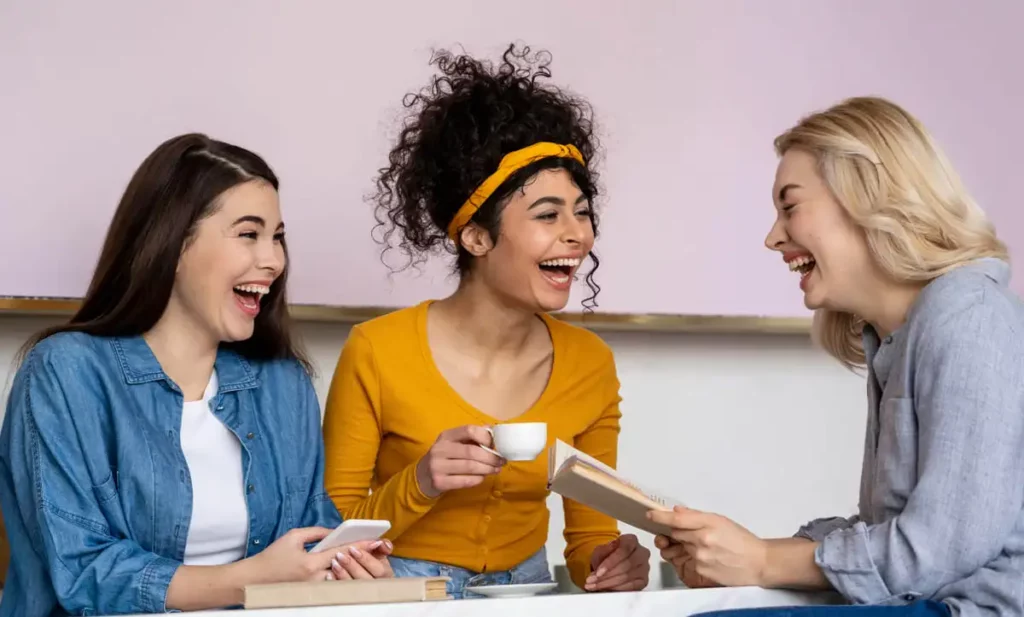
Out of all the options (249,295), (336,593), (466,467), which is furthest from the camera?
(249,295)

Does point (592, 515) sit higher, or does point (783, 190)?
point (783, 190)

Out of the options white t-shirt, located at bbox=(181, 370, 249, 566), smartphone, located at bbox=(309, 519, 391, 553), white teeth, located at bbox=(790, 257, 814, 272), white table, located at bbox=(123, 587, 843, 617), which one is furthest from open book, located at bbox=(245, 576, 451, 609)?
white teeth, located at bbox=(790, 257, 814, 272)

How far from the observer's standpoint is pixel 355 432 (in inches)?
75.4

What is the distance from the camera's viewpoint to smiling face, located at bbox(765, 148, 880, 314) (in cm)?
152

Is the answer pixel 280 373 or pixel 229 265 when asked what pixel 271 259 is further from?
pixel 280 373

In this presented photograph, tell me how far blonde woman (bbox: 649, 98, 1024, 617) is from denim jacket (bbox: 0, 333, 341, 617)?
1.95ft

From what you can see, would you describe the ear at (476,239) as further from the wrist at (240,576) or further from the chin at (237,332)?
the wrist at (240,576)

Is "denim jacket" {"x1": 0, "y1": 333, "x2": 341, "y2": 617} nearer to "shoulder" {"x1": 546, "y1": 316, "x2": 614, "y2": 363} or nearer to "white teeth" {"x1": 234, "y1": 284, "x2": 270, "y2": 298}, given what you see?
"white teeth" {"x1": 234, "y1": 284, "x2": 270, "y2": 298}

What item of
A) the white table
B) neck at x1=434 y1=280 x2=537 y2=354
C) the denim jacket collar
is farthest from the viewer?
neck at x1=434 y1=280 x2=537 y2=354

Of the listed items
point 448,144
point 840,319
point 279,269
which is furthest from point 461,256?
point 840,319

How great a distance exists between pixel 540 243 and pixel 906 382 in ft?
2.35

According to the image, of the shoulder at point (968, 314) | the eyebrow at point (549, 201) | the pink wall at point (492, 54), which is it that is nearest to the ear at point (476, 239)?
the eyebrow at point (549, 201)

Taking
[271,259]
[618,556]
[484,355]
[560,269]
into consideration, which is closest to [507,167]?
[560,269]

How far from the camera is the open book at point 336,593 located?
1.15m
